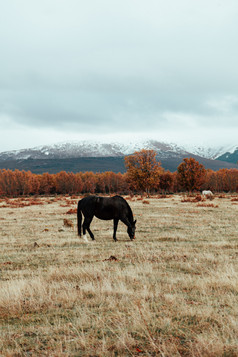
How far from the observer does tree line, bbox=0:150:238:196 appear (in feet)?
234

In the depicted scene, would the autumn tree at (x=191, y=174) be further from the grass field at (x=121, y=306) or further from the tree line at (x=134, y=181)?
the grass field at (x=121, y=306)

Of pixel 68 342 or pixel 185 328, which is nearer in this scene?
pixel 68 342

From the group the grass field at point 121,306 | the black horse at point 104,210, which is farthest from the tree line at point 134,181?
the grass field at point 121,306

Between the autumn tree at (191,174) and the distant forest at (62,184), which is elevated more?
the autumn tree at (191,174)

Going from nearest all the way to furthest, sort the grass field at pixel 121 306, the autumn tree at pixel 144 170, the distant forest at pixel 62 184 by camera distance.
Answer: the grass field at pixel 121 306, the autumn tree at pixel 144 170, the distant forest at pixel 62 184

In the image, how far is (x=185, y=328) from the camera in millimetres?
4281

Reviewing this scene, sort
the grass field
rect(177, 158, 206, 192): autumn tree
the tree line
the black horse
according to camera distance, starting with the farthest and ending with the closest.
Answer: rect(177, 158, 206, 192): autumn tree, the tree line, the black horse, the grass field

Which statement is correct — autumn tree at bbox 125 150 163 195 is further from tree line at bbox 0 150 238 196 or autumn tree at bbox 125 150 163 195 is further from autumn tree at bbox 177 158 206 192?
autumn tree at bbox 177 158 206 192

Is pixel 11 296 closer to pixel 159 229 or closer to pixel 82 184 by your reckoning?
pixel 159 229

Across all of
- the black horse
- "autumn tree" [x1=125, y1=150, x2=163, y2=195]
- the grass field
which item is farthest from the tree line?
the grass field

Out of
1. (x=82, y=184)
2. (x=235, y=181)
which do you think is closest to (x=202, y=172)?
(x=235, y=181)

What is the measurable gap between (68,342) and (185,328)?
1.69 metres

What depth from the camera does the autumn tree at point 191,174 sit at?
75.1 meters

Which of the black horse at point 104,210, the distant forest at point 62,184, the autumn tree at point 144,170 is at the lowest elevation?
the distant forest at point 62,184
